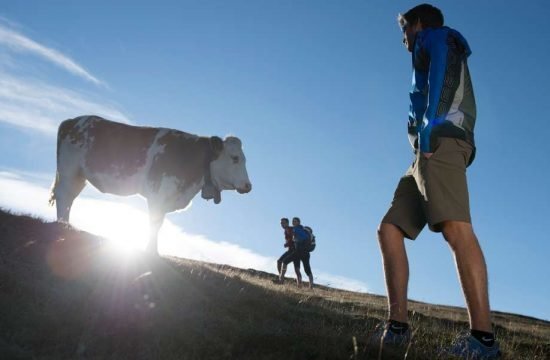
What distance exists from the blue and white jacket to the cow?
25.5 feet

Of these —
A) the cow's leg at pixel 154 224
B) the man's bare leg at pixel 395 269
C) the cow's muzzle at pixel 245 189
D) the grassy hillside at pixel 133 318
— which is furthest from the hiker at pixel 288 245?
the man's bare leg at pixel 395 269

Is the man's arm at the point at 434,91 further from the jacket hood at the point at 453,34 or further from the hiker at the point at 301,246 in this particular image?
the hiker at the point at 301,246

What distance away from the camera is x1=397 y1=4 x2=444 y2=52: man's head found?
5.95 metres

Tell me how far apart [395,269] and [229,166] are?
26.3 feet

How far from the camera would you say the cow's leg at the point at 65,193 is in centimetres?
1290

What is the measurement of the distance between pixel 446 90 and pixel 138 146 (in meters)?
8.93

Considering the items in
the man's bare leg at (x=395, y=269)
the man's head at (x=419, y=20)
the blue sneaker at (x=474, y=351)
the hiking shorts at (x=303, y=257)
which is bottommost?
the blue sneaker at (x=474, y=351)

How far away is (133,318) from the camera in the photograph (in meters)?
5.12

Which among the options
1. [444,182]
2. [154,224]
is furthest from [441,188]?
[154,224]

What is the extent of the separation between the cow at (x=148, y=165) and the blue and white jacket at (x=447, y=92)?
777 centimetres

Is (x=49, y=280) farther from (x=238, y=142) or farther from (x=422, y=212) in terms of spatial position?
(x=238, y=142)

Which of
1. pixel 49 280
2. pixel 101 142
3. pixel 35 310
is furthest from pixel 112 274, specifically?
pixel 101 142

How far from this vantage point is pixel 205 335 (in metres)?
5.09

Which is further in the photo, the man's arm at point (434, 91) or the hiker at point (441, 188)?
the man's arm at point (434, 91)
